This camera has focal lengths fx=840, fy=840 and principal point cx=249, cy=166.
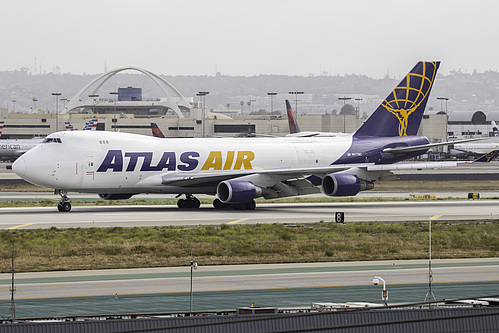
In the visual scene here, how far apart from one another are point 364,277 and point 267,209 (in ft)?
92.4

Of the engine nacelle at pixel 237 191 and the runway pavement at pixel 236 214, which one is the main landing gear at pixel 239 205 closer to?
the runway pavement at pixel 236 214

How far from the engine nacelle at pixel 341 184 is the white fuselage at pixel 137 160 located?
15.5ft

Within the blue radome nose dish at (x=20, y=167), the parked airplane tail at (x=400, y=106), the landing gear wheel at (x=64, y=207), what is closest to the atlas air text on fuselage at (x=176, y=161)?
the landing gear wheel at (x=64, y=207)

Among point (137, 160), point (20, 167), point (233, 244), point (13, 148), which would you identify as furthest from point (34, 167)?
point (13, 148)

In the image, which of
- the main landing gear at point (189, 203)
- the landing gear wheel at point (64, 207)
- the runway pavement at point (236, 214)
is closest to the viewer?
the runway pavement at point (236, 214)

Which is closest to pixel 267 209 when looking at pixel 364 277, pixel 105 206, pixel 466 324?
pixel 105 206

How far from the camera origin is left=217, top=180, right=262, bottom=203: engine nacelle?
2103 inches

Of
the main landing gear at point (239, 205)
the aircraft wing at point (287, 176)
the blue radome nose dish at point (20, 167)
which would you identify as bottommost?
the main landing gear at point (239, 205)

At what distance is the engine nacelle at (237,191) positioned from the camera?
53406 millimetres

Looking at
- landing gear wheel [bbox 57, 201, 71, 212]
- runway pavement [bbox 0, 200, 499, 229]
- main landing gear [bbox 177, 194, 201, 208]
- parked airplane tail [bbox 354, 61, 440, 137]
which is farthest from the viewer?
parked airplane tail [bbox 354, 61, 440, 137]

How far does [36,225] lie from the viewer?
4553 centimetres

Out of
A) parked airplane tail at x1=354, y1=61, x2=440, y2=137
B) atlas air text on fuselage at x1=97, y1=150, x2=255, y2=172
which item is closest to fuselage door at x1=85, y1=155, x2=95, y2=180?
atlas air text on fuselage at x1=97, y1=150, x2=255, y2=172

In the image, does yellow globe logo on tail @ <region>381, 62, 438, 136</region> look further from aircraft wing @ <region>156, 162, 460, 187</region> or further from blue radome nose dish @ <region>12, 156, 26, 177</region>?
blue radome nose dish @ <region>12, 156, 26, 177</region>

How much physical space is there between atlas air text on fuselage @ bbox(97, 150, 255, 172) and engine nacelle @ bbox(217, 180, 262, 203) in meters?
2.49
